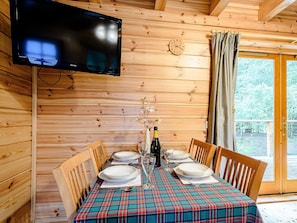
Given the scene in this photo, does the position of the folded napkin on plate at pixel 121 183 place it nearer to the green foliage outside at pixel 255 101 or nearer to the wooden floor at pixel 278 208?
the wooden floor at pixel 278 208

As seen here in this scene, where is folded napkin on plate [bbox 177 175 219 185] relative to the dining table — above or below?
above

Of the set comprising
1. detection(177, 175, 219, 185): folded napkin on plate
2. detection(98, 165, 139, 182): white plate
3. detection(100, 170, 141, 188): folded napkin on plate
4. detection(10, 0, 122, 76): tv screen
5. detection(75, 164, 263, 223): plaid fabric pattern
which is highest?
detection(10, 0, 122, 76): tv screen

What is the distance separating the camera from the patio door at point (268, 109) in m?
2.62

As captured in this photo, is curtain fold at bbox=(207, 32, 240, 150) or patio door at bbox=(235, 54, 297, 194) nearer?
curtain fold at bbox=(207, 32, 240, 150)

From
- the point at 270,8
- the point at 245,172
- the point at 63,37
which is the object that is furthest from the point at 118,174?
the point at 270,8

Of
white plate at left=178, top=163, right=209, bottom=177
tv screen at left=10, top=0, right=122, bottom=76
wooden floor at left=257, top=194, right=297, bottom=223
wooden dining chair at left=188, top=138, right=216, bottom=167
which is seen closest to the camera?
white plate at left=178, top=163, right=209, bottom=177

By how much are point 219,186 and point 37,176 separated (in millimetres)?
1946

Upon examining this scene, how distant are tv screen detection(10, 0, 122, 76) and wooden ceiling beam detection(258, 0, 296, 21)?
6.30 feet

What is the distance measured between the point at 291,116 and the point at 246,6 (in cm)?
174

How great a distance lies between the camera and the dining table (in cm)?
81

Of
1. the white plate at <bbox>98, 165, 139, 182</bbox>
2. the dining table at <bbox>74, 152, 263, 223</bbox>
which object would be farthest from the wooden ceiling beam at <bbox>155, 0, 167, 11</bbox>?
the dining table at <bbox>74, 152, 263, 223</bbox>

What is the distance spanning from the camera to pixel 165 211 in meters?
0.83

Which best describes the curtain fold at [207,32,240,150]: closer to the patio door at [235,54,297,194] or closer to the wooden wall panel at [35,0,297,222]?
the wooden wall panel at [35,0,297,222]

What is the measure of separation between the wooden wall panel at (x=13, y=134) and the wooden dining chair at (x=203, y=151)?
176 centimetres
